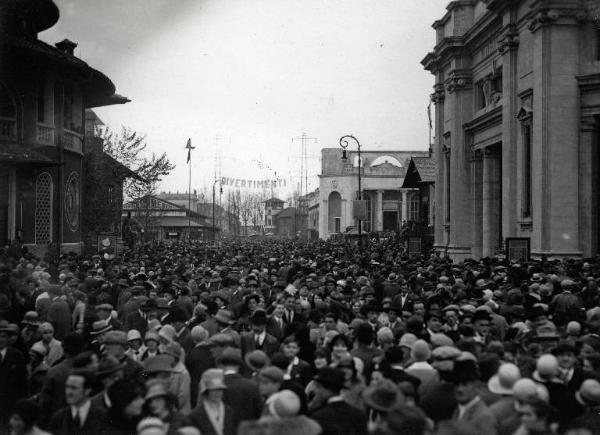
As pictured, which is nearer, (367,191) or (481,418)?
(481,418)

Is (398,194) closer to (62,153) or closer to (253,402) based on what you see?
(62,153)

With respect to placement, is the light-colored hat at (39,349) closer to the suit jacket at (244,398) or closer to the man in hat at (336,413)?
the suit jacket at (244,398)

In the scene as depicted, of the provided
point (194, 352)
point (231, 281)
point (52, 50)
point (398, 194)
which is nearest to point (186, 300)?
point (231, 281)

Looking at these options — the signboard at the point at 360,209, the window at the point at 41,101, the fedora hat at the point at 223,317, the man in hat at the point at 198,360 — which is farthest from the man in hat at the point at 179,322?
the signboard at the point at 360,209

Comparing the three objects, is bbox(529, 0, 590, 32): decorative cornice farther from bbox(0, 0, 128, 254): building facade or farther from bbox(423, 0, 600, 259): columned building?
bbox(0, 0, 128, 254): building facade

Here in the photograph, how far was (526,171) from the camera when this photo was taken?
28.5m

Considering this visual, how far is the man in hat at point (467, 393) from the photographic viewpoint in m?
A: 5.78

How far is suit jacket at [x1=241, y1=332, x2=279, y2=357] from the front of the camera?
9637 mm

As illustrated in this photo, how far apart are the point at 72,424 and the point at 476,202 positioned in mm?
33193

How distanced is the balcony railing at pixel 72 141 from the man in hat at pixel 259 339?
26.0m

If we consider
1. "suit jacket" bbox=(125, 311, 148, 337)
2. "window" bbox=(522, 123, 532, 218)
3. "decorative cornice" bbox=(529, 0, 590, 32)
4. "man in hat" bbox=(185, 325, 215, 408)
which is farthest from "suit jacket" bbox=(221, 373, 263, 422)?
"window" bbox=(522, 123, 532, 218)

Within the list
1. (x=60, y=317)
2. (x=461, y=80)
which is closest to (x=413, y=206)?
(x=461, y=80)

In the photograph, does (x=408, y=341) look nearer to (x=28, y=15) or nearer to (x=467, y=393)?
(x=467, y=393)

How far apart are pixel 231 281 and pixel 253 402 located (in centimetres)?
904
